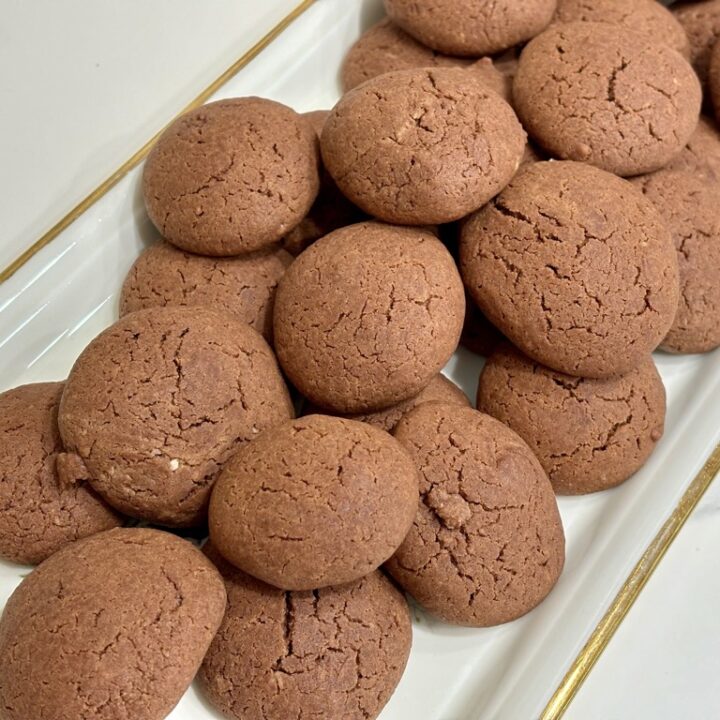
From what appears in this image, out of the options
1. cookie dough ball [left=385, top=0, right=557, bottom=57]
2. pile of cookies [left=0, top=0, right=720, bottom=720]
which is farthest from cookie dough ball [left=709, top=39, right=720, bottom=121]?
cookie dough ball [left=385, top=0, right=557, bottom=57]

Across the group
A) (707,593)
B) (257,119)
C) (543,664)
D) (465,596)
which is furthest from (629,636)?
(257,119)

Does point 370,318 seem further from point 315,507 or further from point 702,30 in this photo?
point 702,30

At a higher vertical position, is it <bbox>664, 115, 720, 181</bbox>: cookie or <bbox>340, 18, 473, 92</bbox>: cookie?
<bbox>340, 18, 473, 92</bbox>: cookie

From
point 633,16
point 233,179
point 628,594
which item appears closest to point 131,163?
point 233,179

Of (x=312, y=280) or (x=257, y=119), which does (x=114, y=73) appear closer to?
(x=257, y=119)

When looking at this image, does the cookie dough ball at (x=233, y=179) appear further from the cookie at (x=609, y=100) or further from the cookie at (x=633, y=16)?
the cookie at (x=633, y=16)

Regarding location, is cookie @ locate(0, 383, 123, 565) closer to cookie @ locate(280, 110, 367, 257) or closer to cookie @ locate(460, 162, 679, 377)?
cookie @ locate(280, 110, 367, 257)

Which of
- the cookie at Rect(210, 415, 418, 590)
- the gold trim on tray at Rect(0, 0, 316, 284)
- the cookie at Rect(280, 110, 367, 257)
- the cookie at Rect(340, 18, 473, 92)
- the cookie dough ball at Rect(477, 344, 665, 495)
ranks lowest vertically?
the cookie dough ball at Rect(477, 344, 665, 495)
